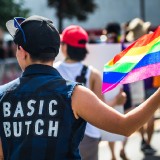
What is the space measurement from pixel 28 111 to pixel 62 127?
0.56ft

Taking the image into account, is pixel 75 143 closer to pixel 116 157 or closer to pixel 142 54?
pixel 142 54

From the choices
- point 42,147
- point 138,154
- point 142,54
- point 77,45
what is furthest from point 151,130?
point 42,147

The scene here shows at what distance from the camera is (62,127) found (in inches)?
95.8

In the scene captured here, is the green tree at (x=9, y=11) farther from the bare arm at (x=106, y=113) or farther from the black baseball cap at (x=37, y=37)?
the bare arm at (x=106, y=113)

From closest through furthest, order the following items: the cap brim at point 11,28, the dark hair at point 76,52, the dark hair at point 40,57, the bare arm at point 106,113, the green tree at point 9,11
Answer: the bare arm at point 106,113, the dark hair at point 40,57, the cap brim at point 11,28, the dark hair at point 76,52, the green tree at point 9,11

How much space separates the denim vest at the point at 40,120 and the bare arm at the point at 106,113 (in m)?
0.05

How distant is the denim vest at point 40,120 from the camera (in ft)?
7.97

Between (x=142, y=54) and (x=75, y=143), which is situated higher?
(x=142, y=54)

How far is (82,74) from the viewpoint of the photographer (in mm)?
4516

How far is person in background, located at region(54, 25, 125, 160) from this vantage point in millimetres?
4484

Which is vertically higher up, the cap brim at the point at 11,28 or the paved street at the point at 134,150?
the cap brim at the point at 11,28

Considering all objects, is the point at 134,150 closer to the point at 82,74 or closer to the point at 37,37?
the point at 82,74

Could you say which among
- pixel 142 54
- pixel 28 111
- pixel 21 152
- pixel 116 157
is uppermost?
pixel 142 54

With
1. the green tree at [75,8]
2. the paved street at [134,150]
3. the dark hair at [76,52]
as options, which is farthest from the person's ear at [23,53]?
the green tree at [75,8]
